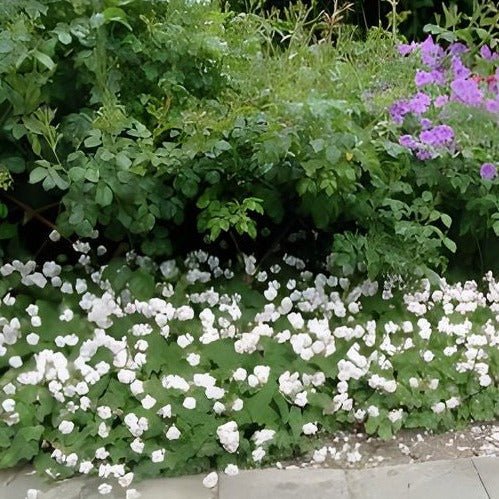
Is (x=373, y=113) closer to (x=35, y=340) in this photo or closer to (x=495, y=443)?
(x=495, y=443)

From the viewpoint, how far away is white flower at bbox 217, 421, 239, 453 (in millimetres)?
2465

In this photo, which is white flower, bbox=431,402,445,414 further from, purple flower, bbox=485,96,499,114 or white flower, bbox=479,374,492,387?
purple flower, bbox=485,96,499,114

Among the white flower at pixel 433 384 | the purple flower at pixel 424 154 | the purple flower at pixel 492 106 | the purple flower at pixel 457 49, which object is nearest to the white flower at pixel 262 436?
the white flower at pixel 433 384

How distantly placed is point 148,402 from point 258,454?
0.41 meters

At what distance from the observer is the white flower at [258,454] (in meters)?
2.52

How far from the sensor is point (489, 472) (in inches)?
99.0

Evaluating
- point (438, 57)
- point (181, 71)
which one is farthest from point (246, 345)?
point (438, 57)

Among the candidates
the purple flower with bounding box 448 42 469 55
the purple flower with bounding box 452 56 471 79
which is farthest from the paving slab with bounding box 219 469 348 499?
the purple flower with bounding box 448 42 469 55

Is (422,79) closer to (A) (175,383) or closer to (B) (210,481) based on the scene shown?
(A) (175,383)

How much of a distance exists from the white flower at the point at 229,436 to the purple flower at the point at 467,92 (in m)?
1.83

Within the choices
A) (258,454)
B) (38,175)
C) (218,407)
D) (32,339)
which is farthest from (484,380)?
(38,175)

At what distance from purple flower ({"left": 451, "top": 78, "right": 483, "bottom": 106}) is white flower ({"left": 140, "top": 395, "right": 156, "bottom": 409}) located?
1.93m

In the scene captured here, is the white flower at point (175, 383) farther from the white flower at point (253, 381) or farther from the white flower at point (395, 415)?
the white flower at point (395, 415)

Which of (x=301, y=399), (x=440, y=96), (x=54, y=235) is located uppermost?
(x=440, y=96)
